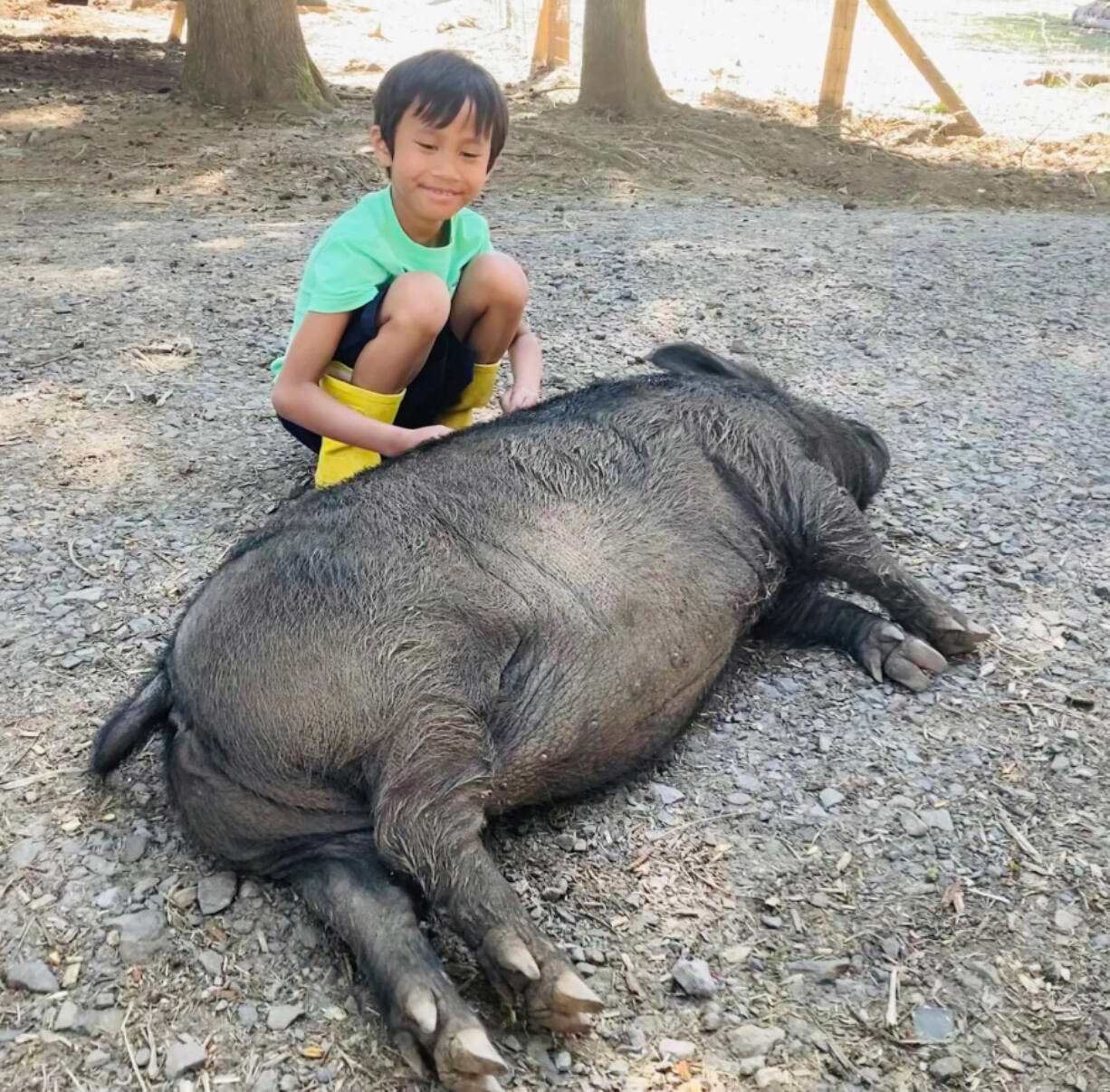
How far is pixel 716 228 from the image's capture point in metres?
7.05

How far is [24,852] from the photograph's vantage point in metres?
2.37

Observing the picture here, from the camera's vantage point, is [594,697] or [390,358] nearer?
[594,697]

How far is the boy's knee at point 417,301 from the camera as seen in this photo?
3.10 m

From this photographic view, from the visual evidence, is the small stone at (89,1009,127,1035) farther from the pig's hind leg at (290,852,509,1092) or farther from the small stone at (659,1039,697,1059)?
the small stone at (659,1039,697,1059)

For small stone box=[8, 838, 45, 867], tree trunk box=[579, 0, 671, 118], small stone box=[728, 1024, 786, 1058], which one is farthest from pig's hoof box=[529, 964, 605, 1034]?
tree trunk box=[579, 0, 671, 118]

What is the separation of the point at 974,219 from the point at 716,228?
75.3 inches

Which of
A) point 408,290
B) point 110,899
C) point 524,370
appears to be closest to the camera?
point 110,899

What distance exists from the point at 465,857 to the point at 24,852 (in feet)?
3.10

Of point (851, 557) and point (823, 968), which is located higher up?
point (851, 557)

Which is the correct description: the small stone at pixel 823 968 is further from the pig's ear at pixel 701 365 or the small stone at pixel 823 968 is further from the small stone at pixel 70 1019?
the pig's ear at pixel 701 365

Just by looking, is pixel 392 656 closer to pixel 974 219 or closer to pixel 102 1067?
pixel 102 1067

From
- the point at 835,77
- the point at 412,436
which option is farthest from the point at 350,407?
the point at 835,77

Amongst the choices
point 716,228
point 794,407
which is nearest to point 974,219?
A: point 716,228

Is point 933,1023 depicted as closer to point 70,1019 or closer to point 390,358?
point 70,1019
